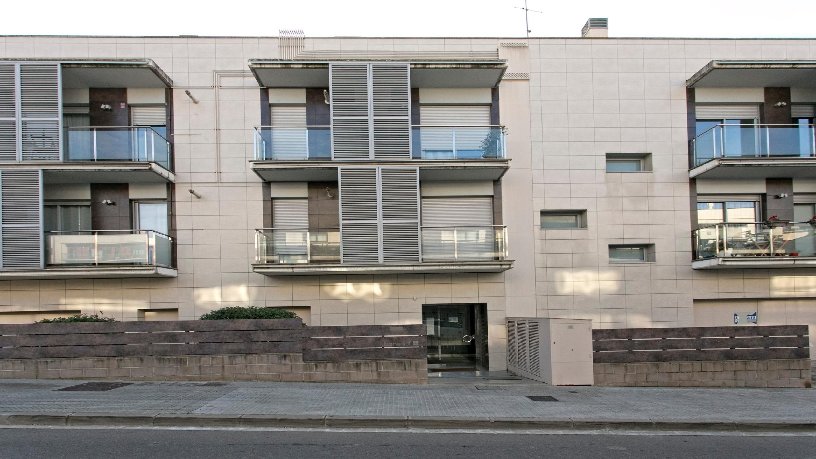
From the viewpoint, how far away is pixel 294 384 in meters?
13.5

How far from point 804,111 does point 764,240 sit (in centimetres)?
454

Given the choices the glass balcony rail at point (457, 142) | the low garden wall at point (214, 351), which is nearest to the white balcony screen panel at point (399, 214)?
the glass balcony rail at point (457, 142)

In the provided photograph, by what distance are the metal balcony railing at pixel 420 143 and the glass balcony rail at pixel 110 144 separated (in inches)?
115

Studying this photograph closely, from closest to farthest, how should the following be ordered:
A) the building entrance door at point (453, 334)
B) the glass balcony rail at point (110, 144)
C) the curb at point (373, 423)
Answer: the curb at point (373, 423) < the glass balcony rail at point (110, 144) < the building entrance door at point (453, 334)

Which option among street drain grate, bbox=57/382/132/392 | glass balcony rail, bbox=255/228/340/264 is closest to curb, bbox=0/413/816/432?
street drain grate, bbox=57/382/132/392

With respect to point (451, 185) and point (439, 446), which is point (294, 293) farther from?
point (439, 446)

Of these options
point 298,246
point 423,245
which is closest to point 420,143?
point 423,245

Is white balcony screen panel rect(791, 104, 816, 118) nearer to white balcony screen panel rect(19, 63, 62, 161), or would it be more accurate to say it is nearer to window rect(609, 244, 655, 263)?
window rect(609, 244, 655, 263)

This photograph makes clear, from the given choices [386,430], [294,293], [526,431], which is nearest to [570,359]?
[526,431]

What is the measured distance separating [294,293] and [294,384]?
4.71m

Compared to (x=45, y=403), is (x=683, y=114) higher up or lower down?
higher up

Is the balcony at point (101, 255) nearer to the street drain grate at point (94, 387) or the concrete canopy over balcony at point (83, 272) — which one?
the concrete canopy over balcony at point (83, 272)

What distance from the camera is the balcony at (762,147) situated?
17.5 meters

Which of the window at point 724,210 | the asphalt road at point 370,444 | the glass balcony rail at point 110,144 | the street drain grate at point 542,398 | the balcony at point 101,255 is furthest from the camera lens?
the window at point 724,210
